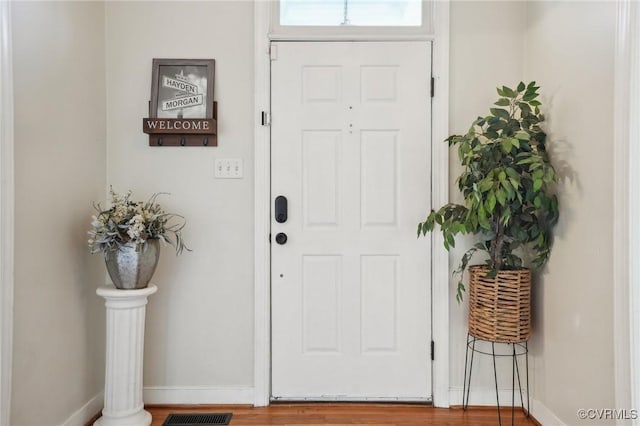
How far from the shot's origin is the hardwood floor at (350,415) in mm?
2158

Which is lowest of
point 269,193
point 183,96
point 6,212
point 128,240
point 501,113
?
point 128,240

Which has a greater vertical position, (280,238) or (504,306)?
(280,238)

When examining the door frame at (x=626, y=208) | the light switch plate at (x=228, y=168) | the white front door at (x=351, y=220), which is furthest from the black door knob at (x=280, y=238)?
the door frame at (x=626, y=208)

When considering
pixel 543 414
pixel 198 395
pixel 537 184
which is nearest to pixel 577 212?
pixel 537 184

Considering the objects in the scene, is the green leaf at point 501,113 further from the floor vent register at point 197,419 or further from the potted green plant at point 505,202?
the floor vent register at point 197,419

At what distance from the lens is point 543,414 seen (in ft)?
6.92

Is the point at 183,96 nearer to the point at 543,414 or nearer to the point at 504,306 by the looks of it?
the point at 504,306

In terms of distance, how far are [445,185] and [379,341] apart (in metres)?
0.88

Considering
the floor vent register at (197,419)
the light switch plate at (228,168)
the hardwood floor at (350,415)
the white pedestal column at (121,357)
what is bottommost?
the floor vent register at (197,419)

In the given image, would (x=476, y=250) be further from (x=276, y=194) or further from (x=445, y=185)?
(x=276, y=194)

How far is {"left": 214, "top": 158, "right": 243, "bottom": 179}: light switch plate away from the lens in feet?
7.59

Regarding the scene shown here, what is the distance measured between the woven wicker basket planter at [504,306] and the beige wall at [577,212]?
139 millimetres

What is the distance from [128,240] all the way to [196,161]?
1.90ft

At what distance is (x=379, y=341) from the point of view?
233 cm
